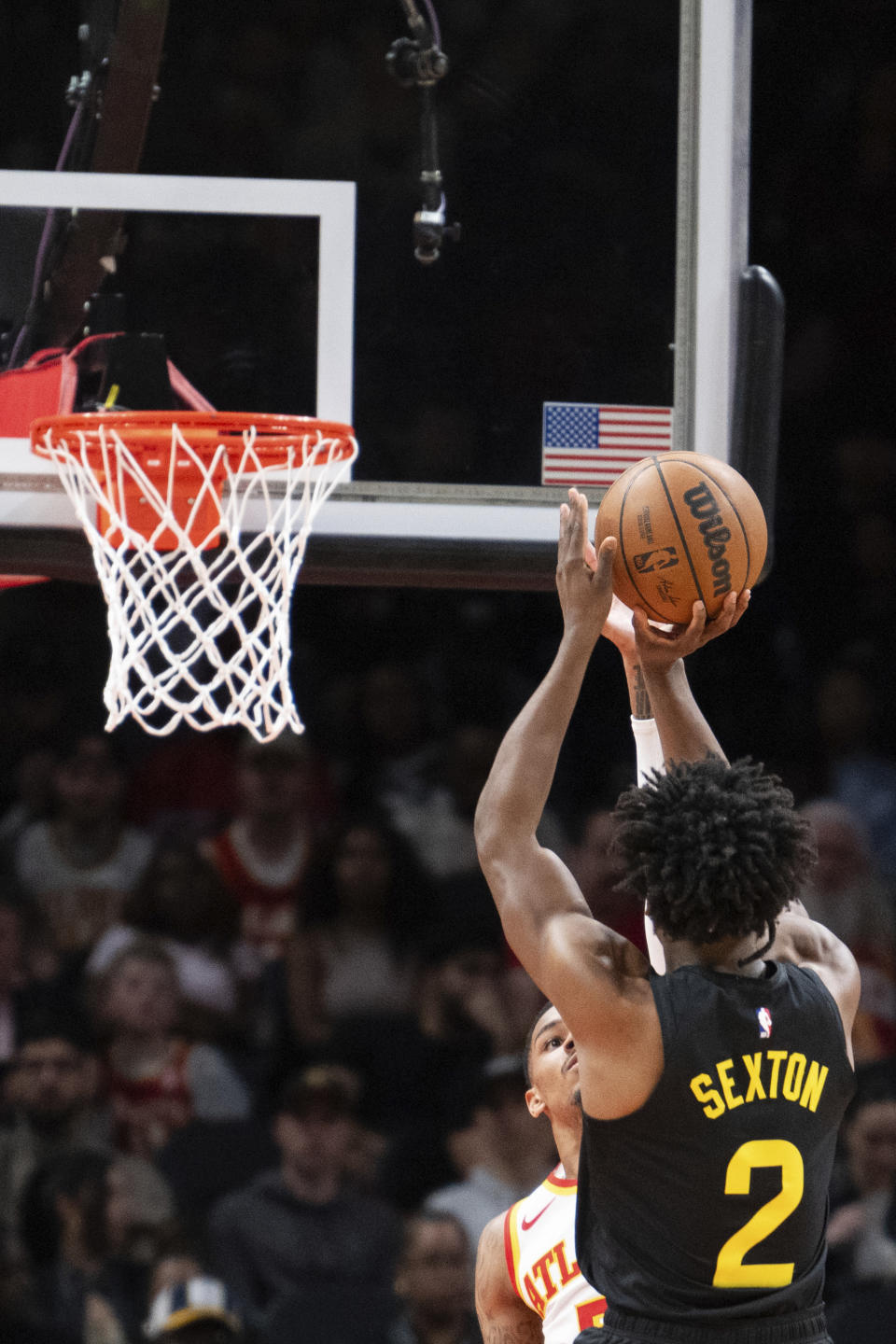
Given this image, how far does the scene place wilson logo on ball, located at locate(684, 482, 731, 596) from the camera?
235cm

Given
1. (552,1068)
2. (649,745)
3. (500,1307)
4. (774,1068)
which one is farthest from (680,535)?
(500,1307)

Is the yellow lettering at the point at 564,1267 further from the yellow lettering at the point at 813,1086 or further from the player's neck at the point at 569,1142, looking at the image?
the yellow lettering at the point at 813,1086

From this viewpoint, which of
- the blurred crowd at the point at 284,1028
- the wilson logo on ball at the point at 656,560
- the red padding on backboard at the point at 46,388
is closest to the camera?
the wilson logo on ball at the point at 656,560

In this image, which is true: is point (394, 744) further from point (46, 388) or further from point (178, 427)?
point (178, 427)

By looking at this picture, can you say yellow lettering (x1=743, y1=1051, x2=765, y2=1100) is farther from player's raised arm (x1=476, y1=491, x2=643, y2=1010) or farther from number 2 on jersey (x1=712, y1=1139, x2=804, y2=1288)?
player's raised arm (x1=476, y1=491, x2=643, y2=1010)

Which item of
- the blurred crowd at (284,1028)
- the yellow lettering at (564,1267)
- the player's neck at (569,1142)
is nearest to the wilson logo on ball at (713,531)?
the player's neck at (569,1142)

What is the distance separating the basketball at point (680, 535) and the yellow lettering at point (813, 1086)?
2.15ft

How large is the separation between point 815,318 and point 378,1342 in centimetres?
407

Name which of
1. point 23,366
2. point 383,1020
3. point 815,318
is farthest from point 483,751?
point 23,366

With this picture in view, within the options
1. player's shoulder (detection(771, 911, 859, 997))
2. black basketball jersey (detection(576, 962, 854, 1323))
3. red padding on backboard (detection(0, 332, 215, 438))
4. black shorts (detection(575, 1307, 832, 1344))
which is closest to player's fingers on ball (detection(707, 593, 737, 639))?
player's shoulder (detection(771, 911, 859, 997))

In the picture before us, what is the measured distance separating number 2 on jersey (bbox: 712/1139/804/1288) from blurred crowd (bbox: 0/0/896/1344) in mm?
1535

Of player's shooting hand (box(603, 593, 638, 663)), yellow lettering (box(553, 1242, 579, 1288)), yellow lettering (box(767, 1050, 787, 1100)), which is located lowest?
yellow lettering (box(553, 1242, 579, 1288))

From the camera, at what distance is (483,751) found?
587 cm

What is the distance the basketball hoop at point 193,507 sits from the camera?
11.0ft
